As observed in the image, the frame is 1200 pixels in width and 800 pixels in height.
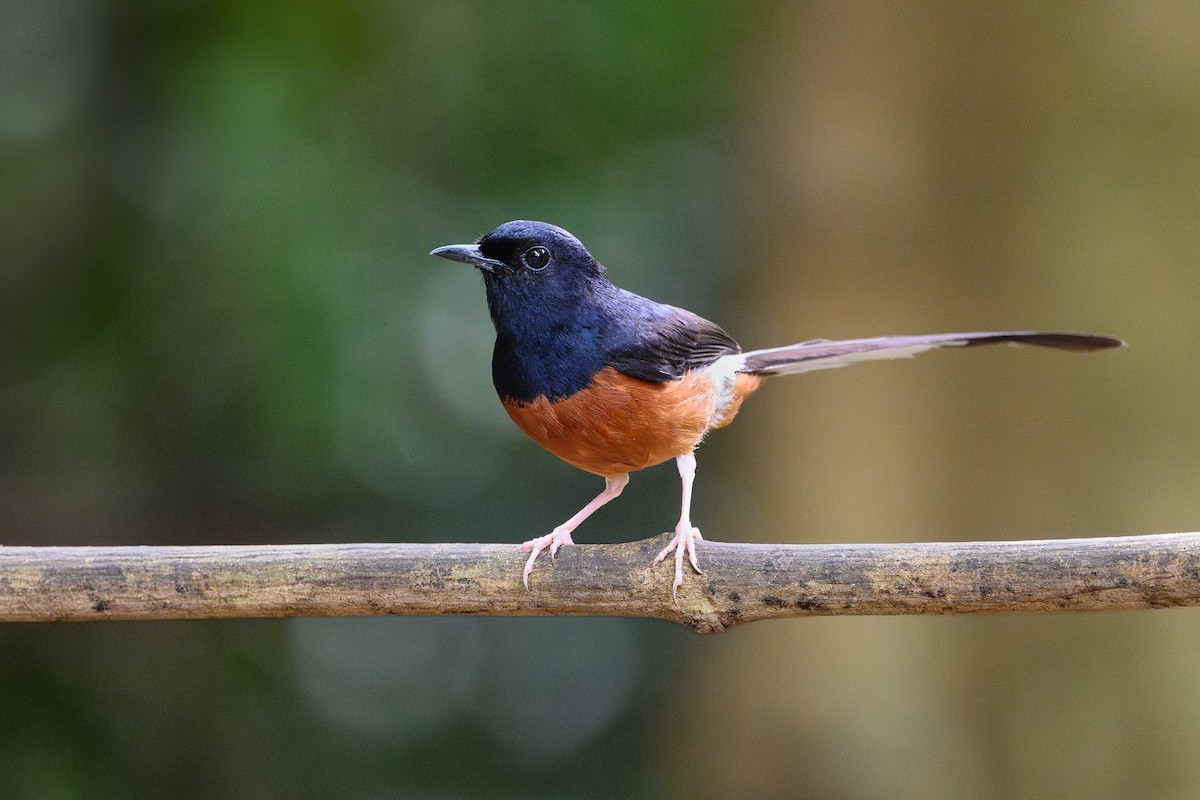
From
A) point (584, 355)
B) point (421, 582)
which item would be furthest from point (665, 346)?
point (421, 582)

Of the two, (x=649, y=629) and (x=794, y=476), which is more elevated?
(x=794, y=476)

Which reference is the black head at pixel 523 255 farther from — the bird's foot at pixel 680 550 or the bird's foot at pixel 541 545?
Answer: the bird's foot at pixel 680 550

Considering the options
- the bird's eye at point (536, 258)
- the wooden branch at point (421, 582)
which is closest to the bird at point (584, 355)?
the bird's eye at point (536, 258)

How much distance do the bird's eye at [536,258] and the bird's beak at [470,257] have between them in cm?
7

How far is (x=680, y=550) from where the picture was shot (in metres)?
2.76

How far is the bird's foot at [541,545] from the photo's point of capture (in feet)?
9.18

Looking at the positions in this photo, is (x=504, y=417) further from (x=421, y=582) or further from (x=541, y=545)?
(x=421, y=582)

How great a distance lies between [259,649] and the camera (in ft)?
18.1

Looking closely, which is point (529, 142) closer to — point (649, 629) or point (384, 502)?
point (384, 502)

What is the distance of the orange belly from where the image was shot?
10.0 feet

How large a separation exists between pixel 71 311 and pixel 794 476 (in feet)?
12.0

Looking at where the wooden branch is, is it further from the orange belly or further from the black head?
the black head

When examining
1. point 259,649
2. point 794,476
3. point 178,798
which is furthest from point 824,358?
point 178,798

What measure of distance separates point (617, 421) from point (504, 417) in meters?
2.86
